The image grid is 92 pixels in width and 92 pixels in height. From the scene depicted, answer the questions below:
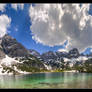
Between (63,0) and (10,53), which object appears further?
(10,53)

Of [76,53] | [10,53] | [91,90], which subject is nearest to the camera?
[91,90]

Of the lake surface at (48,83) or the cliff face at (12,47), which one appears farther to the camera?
the cliff face at (12,47)

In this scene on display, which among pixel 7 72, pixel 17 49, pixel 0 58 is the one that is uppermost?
pixel 17 49

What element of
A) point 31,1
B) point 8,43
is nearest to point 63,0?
point 31,1

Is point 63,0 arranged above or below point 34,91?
above

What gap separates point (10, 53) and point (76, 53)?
108 meters

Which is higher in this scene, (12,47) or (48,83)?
(12,47)

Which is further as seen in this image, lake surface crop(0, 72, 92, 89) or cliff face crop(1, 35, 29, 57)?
cliff face crop(1, 35, 29, 57)

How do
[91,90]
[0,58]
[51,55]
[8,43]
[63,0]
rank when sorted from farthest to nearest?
[51,55] < [8,43] < [0,58] < [63,0] < [91,90]

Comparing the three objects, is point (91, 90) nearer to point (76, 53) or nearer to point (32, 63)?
point (32, 63)

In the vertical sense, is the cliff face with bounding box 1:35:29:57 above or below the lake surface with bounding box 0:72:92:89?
above

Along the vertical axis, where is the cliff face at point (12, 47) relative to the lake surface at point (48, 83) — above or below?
above

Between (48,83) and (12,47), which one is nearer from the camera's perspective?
(48,83)

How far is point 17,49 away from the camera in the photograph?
119 m
